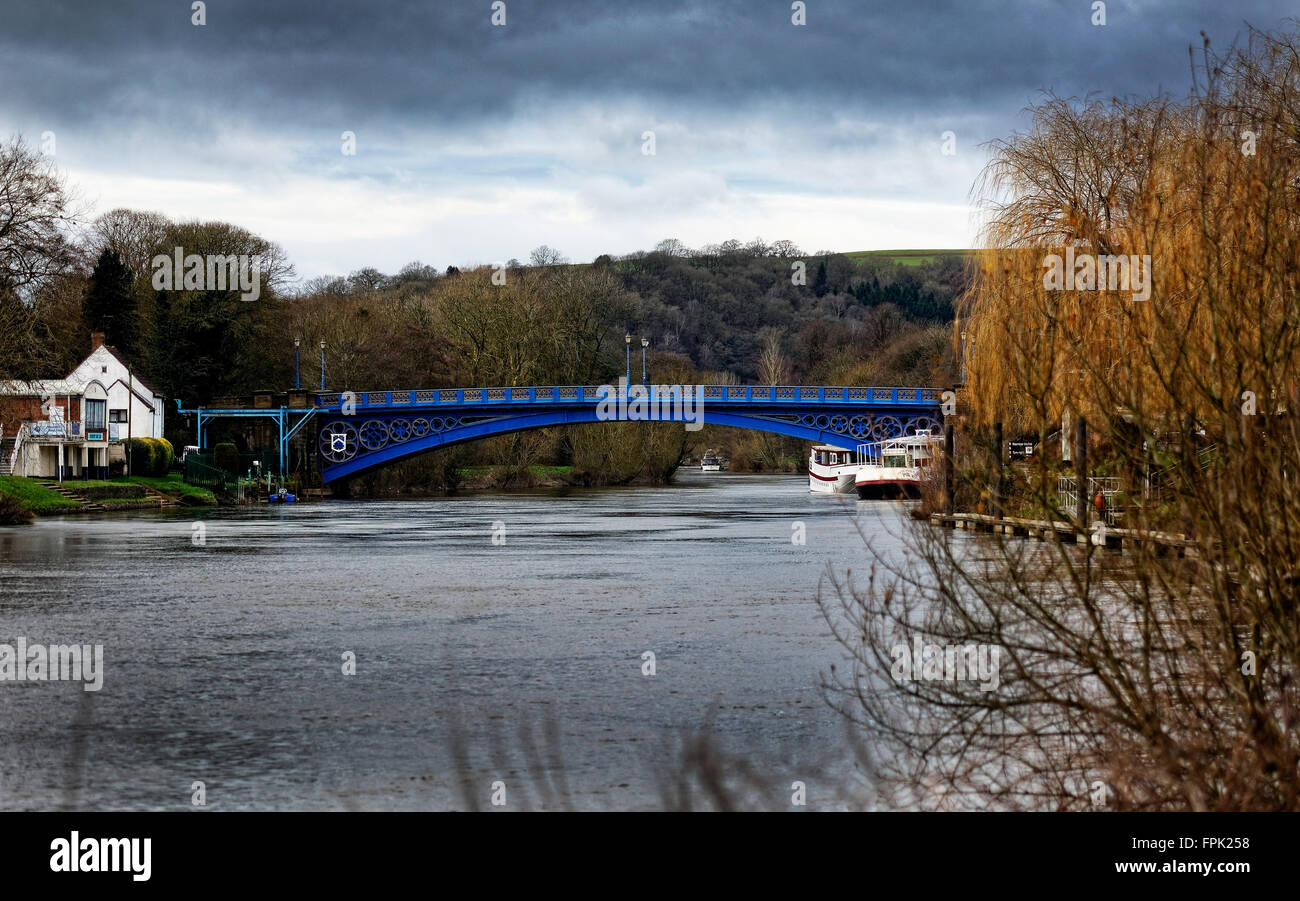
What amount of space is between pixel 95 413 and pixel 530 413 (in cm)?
1953

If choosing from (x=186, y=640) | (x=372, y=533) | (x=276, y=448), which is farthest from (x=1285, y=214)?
(x=276, y=448)

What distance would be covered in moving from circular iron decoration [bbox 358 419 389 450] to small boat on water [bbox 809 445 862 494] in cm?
2167

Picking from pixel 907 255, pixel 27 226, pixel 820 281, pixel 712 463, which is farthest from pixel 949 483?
pixel 907 255

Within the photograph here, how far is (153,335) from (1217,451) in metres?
77.2

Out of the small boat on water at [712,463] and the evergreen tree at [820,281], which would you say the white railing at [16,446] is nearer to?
the small boat on water at [712,463]

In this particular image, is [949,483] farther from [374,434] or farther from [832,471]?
[374,434]

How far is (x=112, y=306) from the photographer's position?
77312 mm

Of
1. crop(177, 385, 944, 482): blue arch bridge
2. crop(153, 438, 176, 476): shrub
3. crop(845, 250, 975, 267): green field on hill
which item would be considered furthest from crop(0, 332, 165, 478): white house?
crop(845, 250, 975, 267): green field on hill

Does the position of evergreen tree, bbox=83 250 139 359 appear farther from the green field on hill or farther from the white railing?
the green field on hill

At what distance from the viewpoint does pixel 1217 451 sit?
8.64m

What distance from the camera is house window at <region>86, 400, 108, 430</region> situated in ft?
225

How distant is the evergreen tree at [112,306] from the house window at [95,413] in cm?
826

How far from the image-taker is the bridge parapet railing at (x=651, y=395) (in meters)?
69.4

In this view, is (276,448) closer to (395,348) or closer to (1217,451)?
(395,348)
